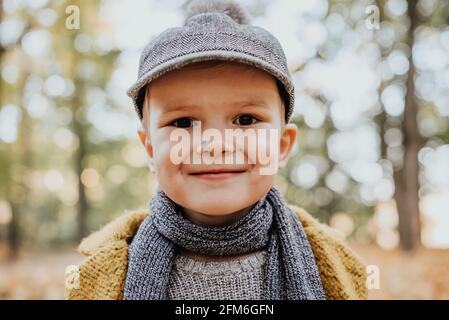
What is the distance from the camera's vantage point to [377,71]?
6047mm

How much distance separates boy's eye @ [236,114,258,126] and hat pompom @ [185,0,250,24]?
343mm

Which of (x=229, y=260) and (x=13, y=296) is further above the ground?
(x=229, y=260)

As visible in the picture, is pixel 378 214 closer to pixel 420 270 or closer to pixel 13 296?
pixel 420 270

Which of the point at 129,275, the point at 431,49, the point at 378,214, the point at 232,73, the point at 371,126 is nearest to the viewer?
the point at 232,73

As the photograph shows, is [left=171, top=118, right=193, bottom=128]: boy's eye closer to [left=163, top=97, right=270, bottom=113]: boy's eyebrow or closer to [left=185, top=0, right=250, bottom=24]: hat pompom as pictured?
[left=163, top=97, right=270, bottom=113]: boy's eyebrow

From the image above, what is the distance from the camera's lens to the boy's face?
3.72 ft

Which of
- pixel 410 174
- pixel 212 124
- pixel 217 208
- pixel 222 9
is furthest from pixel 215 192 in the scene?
pixel 410 174

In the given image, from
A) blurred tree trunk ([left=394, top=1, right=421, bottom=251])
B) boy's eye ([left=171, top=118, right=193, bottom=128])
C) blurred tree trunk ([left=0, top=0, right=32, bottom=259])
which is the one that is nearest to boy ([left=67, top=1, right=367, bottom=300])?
boy's eye ([left=171, top=118, right=193, bottom=128])

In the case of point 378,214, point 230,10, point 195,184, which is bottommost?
point 378,214

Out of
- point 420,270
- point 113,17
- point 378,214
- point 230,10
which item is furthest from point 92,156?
point 230,10

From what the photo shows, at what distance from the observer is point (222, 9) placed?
4.44ft

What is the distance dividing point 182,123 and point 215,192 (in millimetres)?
196

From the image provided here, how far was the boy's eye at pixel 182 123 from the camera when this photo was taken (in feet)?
3.80

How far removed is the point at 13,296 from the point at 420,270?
11.5 ft
